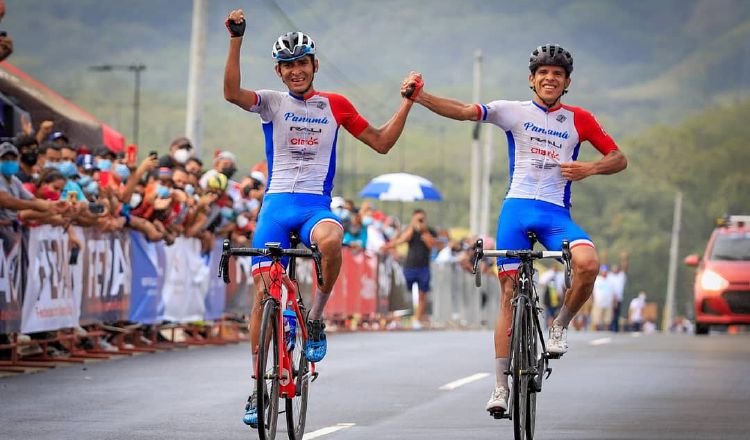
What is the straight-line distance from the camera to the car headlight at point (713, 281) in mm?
31156

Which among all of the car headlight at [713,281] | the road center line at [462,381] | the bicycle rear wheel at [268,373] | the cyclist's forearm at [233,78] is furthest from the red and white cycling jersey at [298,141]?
the car headlight at [713,281]

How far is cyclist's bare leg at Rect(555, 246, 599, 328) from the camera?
33.8 feet

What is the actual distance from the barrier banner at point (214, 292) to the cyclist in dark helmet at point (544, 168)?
36.7ft

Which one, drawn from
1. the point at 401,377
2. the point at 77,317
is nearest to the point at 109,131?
the point at 77,317

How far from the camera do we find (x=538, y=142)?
1084 centimetres

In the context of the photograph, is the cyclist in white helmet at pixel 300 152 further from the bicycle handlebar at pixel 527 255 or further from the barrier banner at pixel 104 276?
the barrier banner at pixel 104 276

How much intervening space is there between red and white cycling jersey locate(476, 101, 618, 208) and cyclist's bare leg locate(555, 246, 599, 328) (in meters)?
0.51

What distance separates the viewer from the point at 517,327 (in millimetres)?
9711

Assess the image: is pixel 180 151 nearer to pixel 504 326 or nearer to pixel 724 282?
pixel 504 326

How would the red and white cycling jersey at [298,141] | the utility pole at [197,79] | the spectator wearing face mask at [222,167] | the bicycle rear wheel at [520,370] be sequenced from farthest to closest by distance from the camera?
1. the utility pole at [197,79]
2. the spectator wearing face mask at [222,167]
3. the red and white cycling jersey at [298,141]
4. the bicycle rear wheel at [520,370]

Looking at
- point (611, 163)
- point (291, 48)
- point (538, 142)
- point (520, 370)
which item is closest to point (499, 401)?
point (520, 370)

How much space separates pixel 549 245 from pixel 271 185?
1.84m

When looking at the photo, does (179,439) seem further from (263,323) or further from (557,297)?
(557,297)

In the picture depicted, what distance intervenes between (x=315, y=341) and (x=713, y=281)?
22176 millimetres
